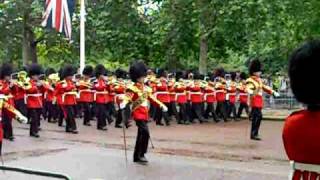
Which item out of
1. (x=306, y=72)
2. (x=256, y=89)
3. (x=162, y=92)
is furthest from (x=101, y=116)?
(x=306, y=72)

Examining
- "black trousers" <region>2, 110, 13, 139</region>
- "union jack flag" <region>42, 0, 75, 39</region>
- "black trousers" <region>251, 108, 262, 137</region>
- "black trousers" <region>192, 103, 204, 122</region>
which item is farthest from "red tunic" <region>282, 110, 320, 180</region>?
"union jack flag" <region>42, 0, 75, 39</region>

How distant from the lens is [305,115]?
127 inches

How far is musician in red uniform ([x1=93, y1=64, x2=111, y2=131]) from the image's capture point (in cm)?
1493

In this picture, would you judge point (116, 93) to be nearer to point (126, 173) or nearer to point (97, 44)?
point (126, 173)

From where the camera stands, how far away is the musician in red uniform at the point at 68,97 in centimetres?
1393

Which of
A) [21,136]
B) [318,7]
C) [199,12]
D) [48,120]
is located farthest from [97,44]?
[21,136]

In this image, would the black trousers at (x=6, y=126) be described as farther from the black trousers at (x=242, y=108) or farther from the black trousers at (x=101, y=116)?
the black trousers at (x=242, y=108)

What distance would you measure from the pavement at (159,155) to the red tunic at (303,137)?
4.84 m

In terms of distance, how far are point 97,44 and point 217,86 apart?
27.8ft

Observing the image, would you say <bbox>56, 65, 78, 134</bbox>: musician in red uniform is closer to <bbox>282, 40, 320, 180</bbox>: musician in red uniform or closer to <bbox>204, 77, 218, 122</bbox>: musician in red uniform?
<bbox>204, 77, 218, 122</bbox>: musician in red uniform

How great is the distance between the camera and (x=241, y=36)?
21875 millimetres

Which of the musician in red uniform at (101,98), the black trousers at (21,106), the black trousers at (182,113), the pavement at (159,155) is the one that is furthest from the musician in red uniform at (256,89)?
the black trousers at (21,106)

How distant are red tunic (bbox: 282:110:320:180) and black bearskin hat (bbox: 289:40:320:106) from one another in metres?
0.08

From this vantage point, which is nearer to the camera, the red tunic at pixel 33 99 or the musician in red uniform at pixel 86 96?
the red tunic at pixel 33 99
